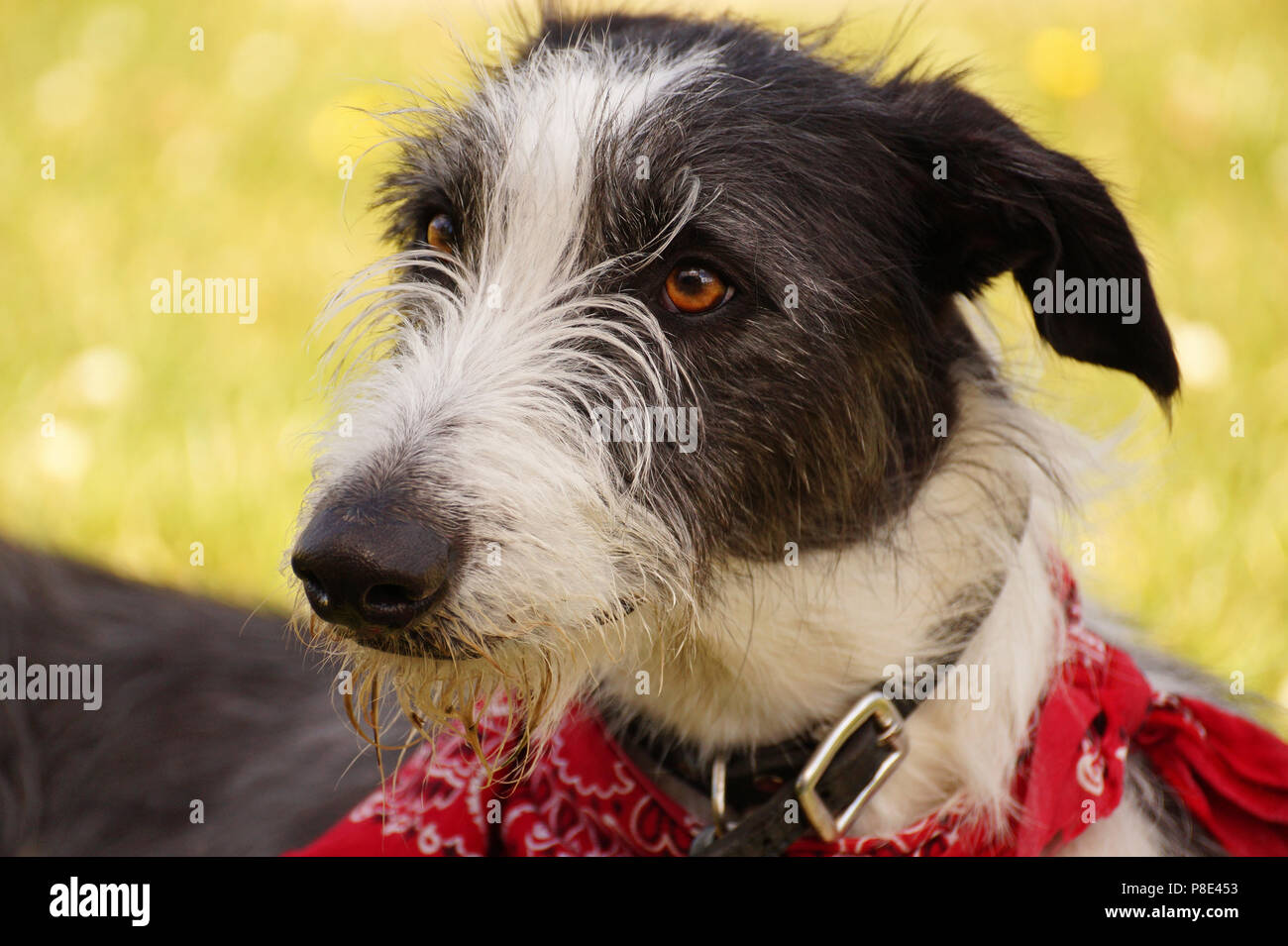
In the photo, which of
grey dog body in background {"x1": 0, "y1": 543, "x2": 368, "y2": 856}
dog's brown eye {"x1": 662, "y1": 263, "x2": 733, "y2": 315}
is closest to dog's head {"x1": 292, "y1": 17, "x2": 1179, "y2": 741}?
dog's brown eye {"x1": 662, "y1": 263, "x2": 733, "y2": 315}

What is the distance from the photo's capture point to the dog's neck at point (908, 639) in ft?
10.1

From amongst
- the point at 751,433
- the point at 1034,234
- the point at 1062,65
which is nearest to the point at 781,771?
the point at 751,433

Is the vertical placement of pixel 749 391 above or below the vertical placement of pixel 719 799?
above

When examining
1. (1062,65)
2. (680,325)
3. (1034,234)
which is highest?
(1062,65)

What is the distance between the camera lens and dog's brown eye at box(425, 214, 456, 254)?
3.24 meters

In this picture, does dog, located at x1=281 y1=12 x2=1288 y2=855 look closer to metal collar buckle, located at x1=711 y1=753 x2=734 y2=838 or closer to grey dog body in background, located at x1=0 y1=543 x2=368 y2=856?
metal collar buckle, located at x1=711 y1=753 x2=734 y2=838

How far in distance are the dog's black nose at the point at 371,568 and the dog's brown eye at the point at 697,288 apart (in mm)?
783

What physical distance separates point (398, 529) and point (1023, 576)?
4.78 feet

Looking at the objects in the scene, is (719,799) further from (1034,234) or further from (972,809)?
(1034,234)

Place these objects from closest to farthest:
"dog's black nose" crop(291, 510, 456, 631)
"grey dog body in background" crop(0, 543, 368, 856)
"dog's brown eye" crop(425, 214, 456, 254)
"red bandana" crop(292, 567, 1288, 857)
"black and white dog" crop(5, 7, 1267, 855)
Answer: "dog's black nose" crop(291, 510, 456, 631) → "black and white dog" crop(5, 7, 1267, 855) → "red bandana" crop(292, 567, 1288, 857) → "dog's brown eye" crop(425, 214, 456, 254) → "grey dog body in background" crop(0, 543, 368, 856)

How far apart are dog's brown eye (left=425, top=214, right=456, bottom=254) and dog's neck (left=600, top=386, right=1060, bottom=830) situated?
39.4 inches

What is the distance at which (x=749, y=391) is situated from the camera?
9.60 feet

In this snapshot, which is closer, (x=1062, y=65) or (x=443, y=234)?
(x=443, y=234)

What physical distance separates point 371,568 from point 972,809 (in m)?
1.44
